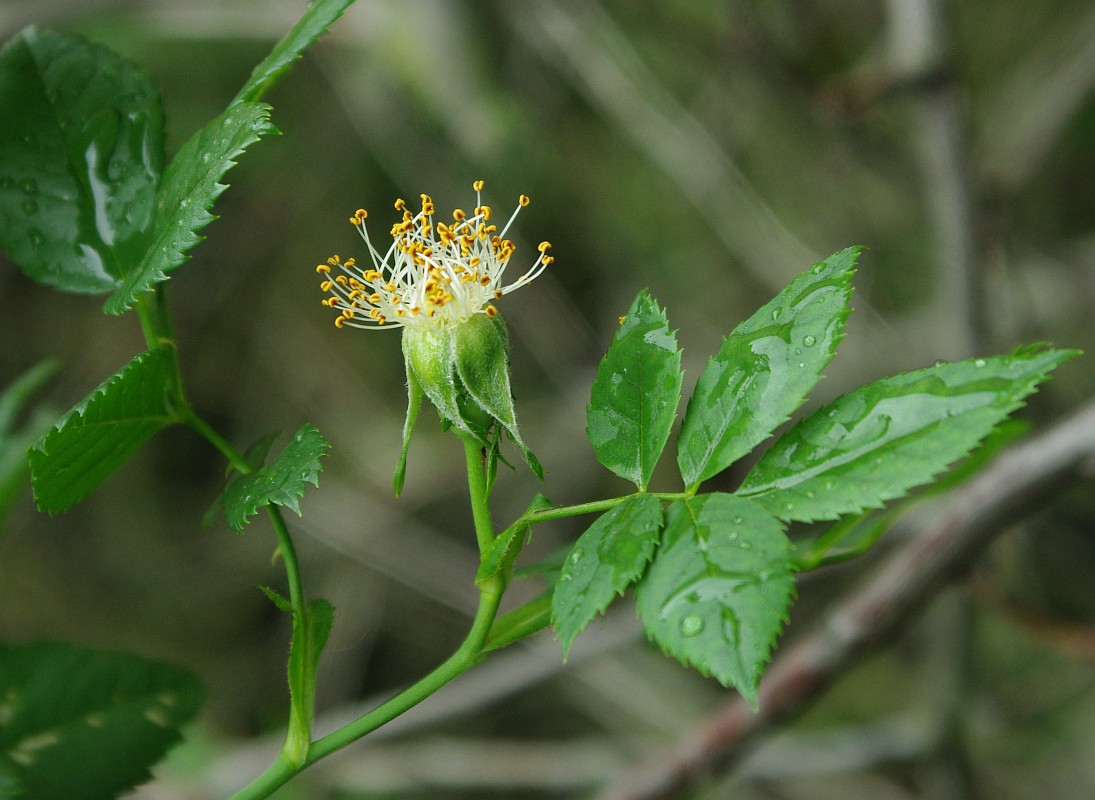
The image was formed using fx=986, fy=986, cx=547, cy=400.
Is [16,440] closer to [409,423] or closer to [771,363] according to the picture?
[409,423]

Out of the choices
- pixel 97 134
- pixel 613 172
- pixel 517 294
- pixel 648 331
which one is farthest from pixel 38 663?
pixel 613 172

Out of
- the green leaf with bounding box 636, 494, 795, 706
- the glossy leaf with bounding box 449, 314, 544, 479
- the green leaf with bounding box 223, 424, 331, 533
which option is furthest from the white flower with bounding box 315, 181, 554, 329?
the green leaf with bounding box 636, 494, 795, 706

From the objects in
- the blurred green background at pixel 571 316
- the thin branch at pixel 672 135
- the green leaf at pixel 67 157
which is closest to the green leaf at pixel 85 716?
the green leaf at pixel 67 157

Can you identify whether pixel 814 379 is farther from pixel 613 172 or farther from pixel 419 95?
pixel 613 172

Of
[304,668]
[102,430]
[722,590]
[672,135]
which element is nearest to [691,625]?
[722,590]

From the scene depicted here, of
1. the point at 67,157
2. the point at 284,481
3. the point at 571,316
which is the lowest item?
the point at 284,481
